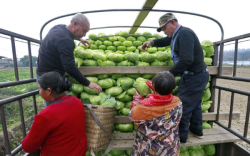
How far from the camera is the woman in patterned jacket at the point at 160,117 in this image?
4.91 ft

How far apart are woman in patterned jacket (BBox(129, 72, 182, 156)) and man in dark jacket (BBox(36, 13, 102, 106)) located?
2.78 ft

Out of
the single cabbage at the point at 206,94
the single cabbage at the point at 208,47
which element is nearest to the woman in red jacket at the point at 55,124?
the single cabbage at the point at 206,94

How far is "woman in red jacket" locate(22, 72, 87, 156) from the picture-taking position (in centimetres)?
134

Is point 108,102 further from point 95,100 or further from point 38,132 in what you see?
point 38,132

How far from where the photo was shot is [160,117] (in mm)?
1503

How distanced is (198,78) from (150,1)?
57.7 inches

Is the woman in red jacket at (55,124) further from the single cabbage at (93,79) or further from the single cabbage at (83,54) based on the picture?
the single cabbage at (83,54)

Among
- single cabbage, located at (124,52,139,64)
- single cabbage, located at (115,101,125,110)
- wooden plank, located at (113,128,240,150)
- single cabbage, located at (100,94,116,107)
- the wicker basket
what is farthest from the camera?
single cabbage, located at (124,52,139,64)

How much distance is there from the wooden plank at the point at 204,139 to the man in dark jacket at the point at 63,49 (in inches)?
40.2

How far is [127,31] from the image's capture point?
14.4 feet

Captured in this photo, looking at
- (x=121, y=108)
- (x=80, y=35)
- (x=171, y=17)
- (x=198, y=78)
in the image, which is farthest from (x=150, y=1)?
(x=121, y=108)

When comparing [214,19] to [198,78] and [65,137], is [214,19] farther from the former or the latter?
[65,137]

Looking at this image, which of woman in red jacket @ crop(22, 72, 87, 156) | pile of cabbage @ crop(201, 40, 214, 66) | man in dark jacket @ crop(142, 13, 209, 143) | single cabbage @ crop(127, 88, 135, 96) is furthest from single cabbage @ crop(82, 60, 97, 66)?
pile of cabbage @ crop(201, 40, 214, 66)

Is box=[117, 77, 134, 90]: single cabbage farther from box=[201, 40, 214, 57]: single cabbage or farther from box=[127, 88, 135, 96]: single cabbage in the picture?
box=[201, 40, 214, 57]: single cabbage
